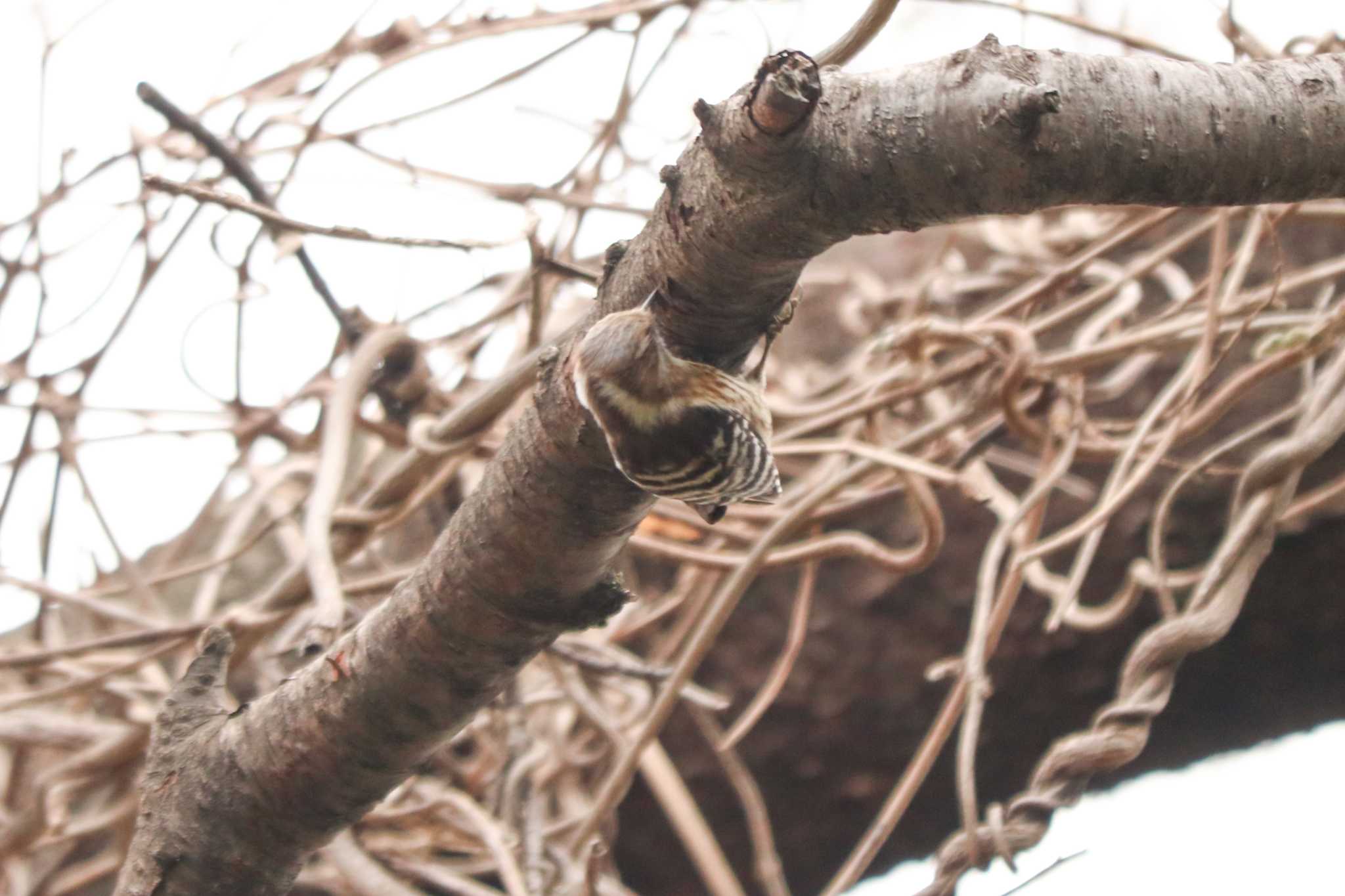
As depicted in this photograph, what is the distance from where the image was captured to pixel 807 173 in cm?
55

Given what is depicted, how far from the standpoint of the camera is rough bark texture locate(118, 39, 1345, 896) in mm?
538

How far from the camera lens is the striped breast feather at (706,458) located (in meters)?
0.75

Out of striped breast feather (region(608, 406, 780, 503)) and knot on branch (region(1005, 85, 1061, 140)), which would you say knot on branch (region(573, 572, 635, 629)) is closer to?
striped breast feather (region(608, 406, 780, 503))

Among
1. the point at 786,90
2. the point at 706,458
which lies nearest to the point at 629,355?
the point at 706,458

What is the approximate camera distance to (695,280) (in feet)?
2.00

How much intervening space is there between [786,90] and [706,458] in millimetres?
406

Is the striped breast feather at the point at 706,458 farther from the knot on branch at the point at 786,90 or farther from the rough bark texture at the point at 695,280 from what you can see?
the knot on branch at the point at 786,90

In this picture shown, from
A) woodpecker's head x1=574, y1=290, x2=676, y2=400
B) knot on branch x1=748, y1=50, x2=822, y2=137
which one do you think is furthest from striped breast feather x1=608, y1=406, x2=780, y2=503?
knot on branch x1=748, y1=50, x2=822, y2=137

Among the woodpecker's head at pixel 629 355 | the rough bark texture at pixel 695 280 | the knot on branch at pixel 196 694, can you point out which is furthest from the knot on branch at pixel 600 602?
the knot on branch at pixel 196 694

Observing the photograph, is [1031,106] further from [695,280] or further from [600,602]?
[600,602]

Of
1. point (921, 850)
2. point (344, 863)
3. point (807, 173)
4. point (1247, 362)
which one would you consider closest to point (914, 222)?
point (807, 173)

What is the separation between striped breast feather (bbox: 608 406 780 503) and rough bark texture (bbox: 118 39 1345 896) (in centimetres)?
8

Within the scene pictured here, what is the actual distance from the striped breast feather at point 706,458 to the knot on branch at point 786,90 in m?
0.23

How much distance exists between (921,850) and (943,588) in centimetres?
36
